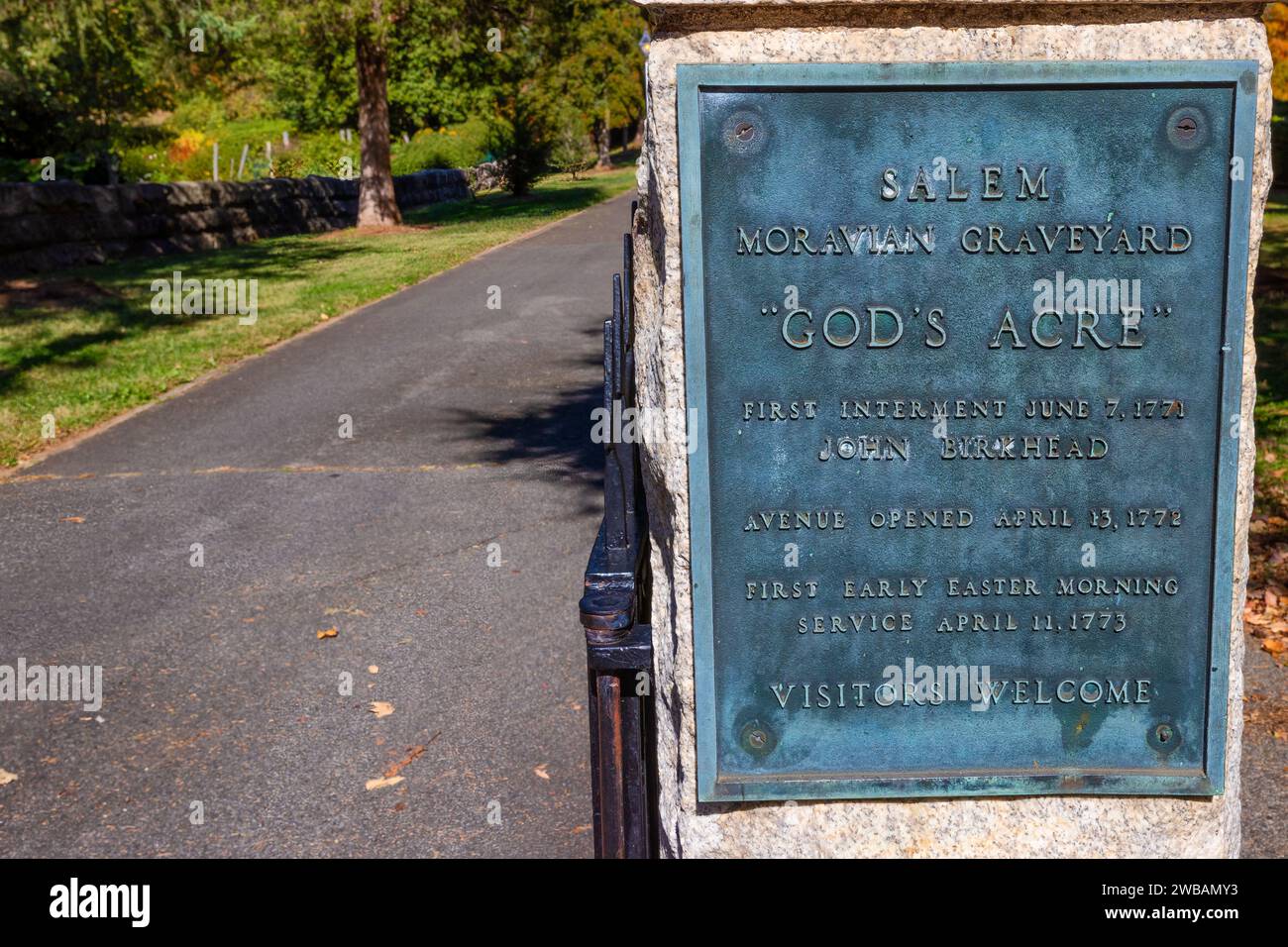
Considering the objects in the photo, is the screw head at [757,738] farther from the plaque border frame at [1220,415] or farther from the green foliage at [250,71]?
the green foliage at [250,71]

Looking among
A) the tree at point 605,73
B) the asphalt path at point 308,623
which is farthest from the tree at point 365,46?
the tree at point 605,73

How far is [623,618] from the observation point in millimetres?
2750

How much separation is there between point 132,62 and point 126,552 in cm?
1687

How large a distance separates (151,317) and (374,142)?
11.3 m

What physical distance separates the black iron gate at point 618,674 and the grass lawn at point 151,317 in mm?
6470

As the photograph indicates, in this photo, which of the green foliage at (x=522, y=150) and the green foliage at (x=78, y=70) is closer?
the green foliage at (x=78, y=70)

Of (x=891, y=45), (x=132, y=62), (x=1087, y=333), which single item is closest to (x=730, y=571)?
(x=1087, y=333)

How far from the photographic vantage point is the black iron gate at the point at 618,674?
2758 millimetres

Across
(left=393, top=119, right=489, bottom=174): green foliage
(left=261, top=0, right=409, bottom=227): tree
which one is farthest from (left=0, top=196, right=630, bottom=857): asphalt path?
(left=393, top=119, right=489, bottom=174): green foliage

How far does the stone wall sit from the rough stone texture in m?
15.3

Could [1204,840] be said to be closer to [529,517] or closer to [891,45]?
[891,45]

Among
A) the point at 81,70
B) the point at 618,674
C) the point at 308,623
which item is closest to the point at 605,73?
the point at 81,70

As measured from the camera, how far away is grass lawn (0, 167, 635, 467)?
9609 mm

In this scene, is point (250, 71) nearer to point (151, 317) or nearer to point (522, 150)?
point (522, 150)
